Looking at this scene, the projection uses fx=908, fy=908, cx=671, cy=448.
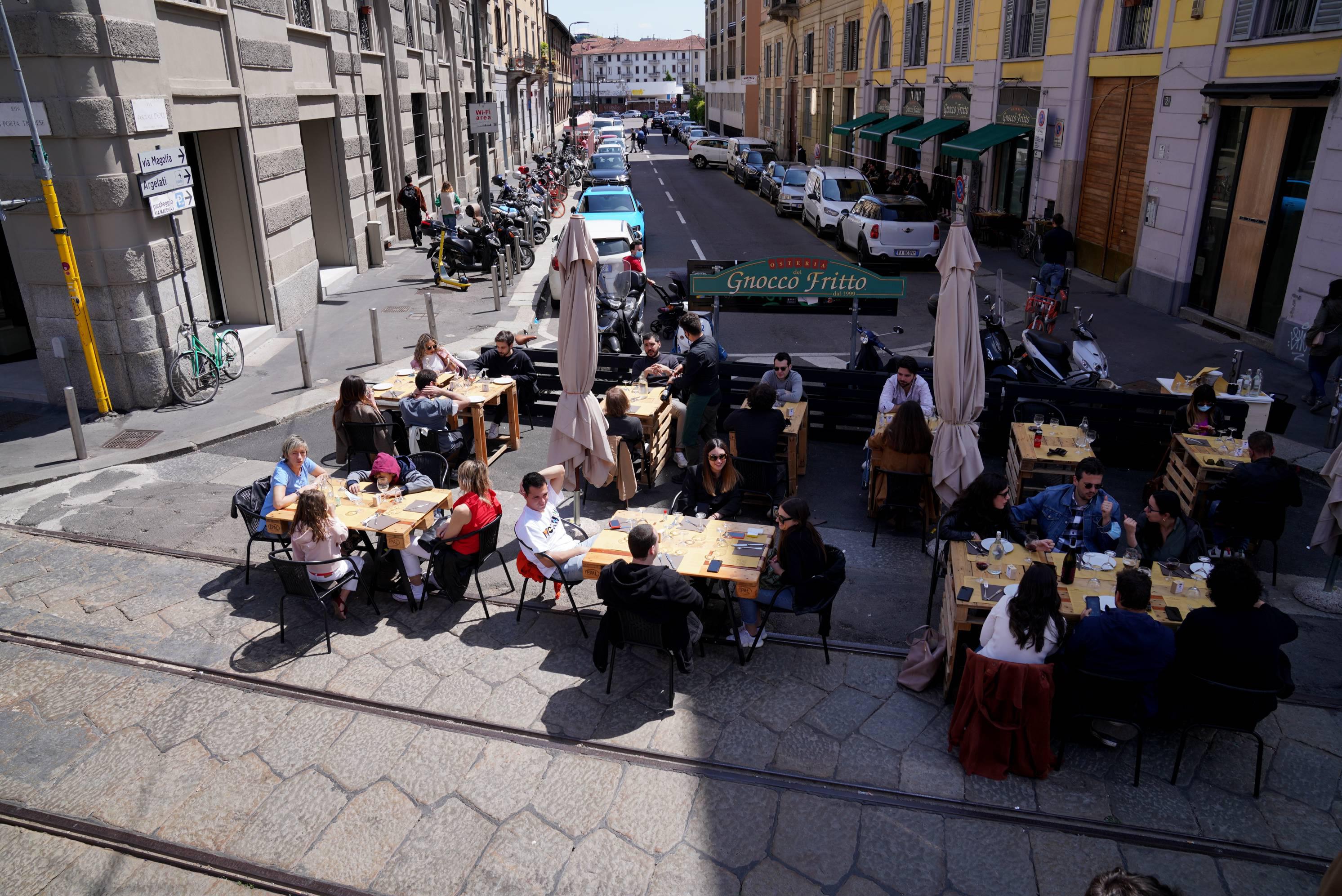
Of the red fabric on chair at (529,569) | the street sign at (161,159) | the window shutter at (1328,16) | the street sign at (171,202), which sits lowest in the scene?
the red fabric on chair at (529,569)

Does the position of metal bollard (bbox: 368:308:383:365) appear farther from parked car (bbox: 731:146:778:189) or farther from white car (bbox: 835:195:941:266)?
parked car (bbox: 731:146:778:189)

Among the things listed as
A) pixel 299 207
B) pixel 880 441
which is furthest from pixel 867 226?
pixel 880 441

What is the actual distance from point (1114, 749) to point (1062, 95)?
63.3 ft

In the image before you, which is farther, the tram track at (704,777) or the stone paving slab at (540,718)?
the stone paving slab at (540,718)

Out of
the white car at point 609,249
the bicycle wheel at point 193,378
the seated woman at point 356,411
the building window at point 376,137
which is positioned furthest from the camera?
the building window at point 376,137

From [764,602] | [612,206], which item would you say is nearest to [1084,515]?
[764,602]

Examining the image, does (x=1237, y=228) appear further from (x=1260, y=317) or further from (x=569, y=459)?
(x=569, y=459)

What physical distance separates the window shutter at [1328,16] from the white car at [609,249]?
446 inches

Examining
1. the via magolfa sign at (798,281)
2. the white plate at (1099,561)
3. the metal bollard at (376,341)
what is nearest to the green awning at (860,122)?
the via magolfa sign at (798,281)

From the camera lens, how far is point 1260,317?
49.5 ft

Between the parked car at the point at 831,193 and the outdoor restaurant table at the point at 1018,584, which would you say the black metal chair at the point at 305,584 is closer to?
the outdoor restaurant table at the point at 1018,584

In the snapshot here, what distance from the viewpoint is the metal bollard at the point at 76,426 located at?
978 centimetres

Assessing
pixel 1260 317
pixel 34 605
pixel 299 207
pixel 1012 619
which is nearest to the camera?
pixel 1012 619

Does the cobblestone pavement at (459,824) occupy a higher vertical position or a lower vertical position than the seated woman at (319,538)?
lower
